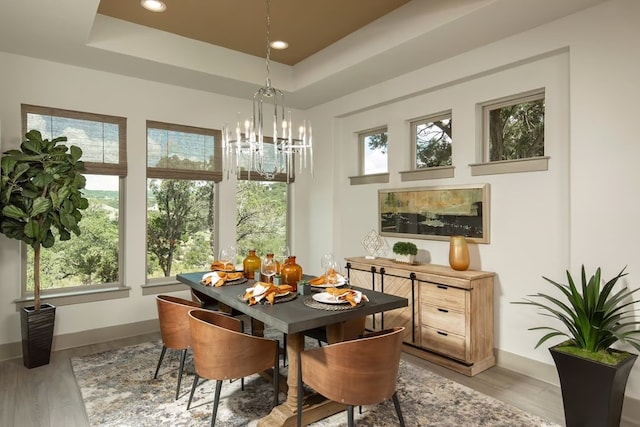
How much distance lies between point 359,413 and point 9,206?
129 inches

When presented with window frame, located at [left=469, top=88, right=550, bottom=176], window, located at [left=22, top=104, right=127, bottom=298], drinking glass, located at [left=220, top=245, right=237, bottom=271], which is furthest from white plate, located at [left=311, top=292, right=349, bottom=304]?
window, located at [left=22, top=104, right=127, bottom=298]

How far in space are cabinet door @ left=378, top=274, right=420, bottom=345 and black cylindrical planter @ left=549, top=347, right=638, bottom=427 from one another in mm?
1366

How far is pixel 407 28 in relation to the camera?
3426 mm

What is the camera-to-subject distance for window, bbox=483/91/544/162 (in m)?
3.39

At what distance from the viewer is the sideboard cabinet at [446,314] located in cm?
327

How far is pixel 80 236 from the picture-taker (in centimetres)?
414

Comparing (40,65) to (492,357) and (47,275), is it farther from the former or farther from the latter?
(492,357)

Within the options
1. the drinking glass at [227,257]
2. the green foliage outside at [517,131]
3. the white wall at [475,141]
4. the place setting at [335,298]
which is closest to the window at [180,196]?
the white wall at [475,141]

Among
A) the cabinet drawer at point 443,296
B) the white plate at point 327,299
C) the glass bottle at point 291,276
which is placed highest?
the glass bottle at point 291,276

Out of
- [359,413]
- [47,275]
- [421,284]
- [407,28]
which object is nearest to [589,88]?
[407,28]

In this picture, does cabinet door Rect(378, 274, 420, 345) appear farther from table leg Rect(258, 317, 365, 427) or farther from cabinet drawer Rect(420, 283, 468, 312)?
table leg Rect(258, 317, 365, 427)

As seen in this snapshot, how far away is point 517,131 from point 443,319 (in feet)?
6.01

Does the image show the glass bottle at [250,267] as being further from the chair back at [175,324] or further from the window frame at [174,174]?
the window frame at [174,174]

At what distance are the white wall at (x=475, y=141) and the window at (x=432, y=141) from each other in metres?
0.13
